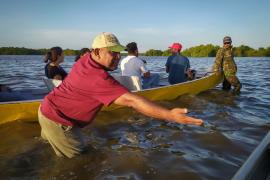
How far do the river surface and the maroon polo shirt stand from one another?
87 cm

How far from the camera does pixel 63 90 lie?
356 centimetres

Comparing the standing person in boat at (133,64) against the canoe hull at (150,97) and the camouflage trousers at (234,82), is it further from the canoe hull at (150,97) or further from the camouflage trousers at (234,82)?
the camouflage trousers at (234,82)

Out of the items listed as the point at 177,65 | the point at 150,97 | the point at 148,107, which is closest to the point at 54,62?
the point at 150,97

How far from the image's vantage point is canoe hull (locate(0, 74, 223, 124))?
6217 millimetres

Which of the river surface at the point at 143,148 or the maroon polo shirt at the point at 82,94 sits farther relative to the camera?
the river surface at the point at 143,148

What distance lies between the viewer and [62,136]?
378cm

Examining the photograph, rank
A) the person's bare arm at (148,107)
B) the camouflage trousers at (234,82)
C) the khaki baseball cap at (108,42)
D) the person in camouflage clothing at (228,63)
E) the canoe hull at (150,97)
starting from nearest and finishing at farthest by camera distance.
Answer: the person's bare arm at (148,107) < the khaki baseball cap at (108,42) < the canoe hull at (150,97) < the person in camouflage clothing at (228,63) < the camouflage trousers at (234,82)

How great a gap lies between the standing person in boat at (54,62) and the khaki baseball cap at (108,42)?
4.02 m

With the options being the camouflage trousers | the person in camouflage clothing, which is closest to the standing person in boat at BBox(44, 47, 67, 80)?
the person in camouflage clothing

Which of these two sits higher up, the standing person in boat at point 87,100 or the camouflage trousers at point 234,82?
the standing person in boat at point 87,100

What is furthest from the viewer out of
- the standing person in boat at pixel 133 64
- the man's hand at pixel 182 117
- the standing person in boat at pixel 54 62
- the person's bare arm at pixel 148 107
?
the standing person in boat at pixel 133 64

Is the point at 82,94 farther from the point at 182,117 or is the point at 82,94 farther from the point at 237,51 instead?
the point at 237,51

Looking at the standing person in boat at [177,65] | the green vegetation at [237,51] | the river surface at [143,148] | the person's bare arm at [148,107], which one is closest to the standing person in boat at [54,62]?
the river surface at [143,148]

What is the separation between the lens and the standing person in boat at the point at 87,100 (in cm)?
293
